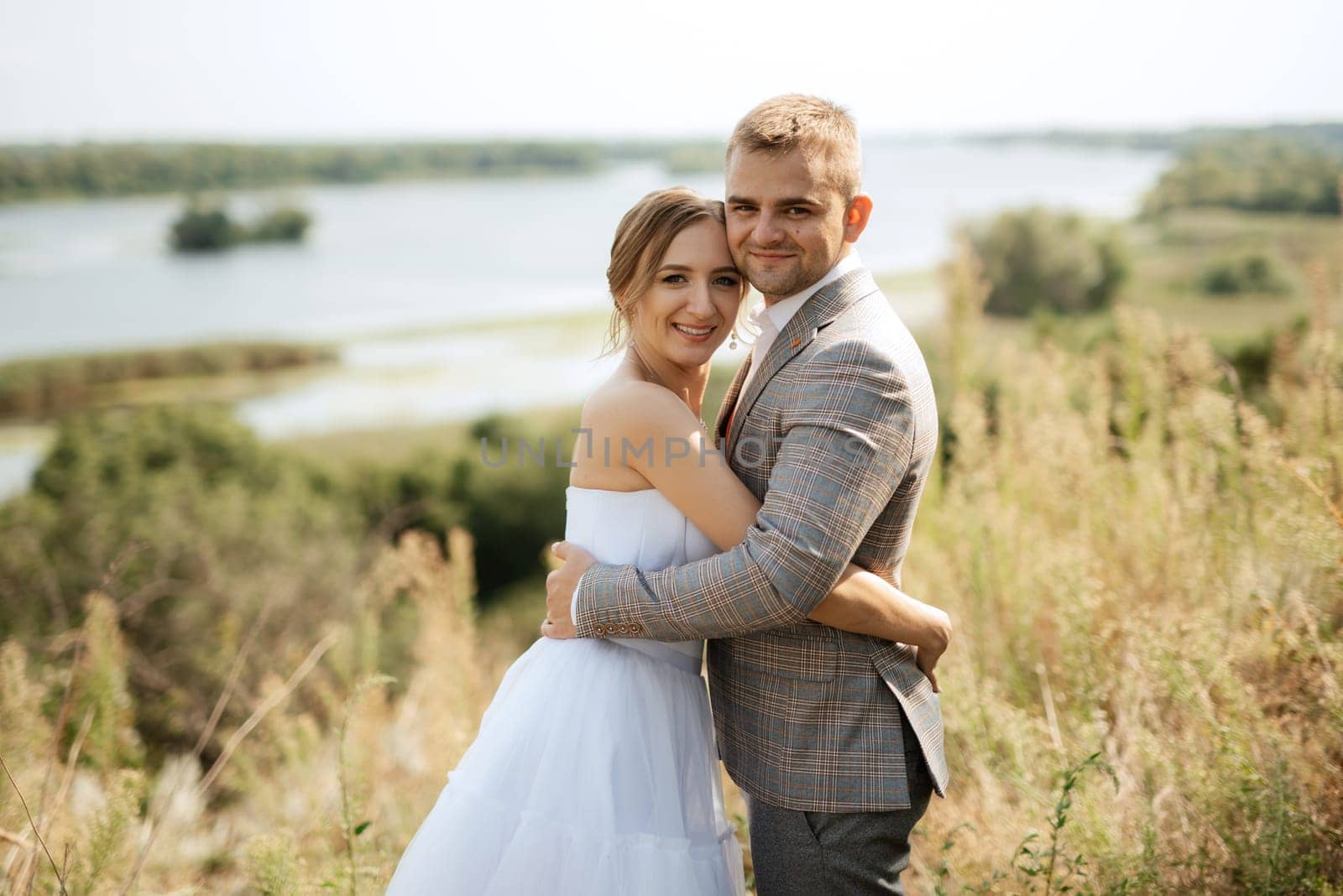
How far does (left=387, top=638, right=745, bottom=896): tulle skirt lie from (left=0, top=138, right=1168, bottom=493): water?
14.0 metres

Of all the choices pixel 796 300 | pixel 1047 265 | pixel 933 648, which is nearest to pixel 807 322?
pixel 796 300

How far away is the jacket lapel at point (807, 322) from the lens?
1896mm

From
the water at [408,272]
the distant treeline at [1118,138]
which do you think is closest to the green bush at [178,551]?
the water at [408,272]

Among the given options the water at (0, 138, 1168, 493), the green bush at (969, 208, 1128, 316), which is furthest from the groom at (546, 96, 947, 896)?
the green bush at (969, 208, 1128, 316)

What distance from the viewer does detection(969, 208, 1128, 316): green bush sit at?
63.7 feet

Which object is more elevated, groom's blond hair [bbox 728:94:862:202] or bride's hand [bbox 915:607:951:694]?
groom's blond hair [bbox 728:94:862:202]

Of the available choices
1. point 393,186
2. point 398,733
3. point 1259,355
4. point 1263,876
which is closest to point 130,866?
point 398,733

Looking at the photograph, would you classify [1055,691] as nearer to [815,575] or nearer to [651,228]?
[815,575]

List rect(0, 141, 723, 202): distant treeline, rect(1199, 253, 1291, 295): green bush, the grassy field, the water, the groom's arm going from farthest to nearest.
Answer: rect(0, 141, 723, 202): distant treeline → the water → rect(1199, 253, 1291, 295): green bush → the grassy field → the groom's arm

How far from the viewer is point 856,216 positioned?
2088mm

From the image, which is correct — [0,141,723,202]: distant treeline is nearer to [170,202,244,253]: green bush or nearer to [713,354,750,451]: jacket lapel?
[170,202,244,253]: green bush

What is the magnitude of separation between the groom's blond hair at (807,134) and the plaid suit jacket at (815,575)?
25cm

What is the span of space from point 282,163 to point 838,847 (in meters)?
30.2

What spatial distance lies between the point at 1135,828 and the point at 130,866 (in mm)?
2950
